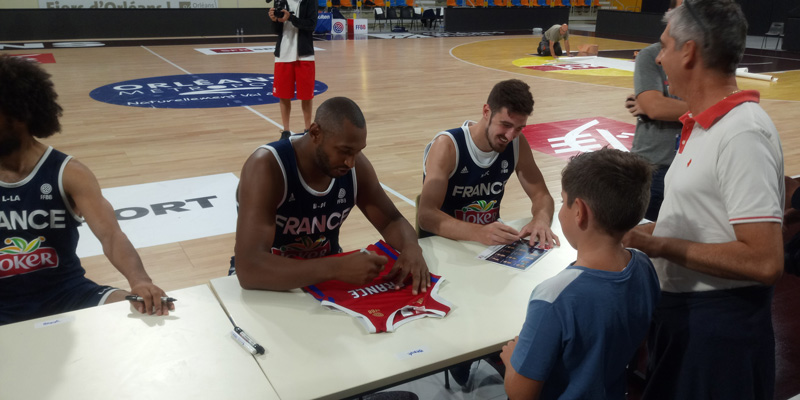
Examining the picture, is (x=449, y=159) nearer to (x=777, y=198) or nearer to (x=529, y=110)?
(x=529, y=110)

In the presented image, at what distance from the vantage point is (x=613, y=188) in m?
1.35

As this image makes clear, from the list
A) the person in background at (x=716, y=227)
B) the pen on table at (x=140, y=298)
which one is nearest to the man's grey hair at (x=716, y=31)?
the person in background at (x=716, y=227)

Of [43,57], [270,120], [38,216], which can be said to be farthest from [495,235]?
[43,57]

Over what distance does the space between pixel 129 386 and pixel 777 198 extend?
1579 millimetres

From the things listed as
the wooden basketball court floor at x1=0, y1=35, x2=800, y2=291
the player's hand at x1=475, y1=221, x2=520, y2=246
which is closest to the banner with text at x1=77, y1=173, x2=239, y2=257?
the wooden basketball court floor at x1=0, y1=35, x2=800, y2=291

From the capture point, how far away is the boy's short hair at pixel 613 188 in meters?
1.36

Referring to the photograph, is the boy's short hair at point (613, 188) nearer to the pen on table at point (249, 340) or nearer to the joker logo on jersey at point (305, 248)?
the pen on table at point (249, 340)

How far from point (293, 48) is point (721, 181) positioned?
5.27 metres

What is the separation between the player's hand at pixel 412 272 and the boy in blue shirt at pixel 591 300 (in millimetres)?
542

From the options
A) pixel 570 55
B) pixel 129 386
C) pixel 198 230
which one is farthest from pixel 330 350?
pixel 570 55

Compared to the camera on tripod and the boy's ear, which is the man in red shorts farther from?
the boy's ear

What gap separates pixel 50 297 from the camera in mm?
2137

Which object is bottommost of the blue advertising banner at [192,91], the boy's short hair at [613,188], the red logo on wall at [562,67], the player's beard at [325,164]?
the blue advertising banner at [192,91]

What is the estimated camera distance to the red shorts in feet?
20.5
